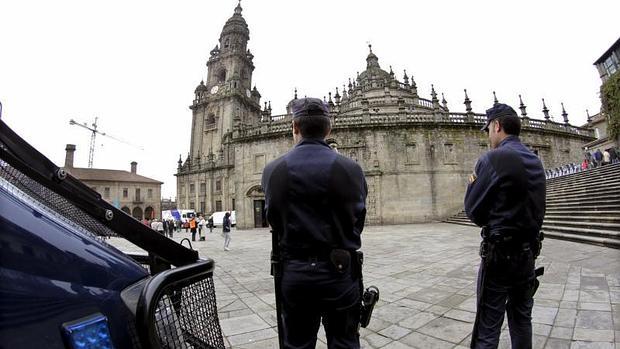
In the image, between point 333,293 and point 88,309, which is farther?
point 333,293

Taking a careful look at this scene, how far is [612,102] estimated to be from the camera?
2183 cm

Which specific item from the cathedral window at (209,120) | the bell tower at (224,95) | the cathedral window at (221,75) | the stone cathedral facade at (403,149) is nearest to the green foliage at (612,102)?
the stone cathedral facade at (403,149)

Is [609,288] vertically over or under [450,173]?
under

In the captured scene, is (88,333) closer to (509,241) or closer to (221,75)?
(509,241)

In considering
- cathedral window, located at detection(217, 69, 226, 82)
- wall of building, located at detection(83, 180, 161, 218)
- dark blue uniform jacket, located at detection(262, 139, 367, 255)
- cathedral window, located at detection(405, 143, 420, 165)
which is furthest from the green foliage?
wall of building, located at detection(83, 180, 161, 218)

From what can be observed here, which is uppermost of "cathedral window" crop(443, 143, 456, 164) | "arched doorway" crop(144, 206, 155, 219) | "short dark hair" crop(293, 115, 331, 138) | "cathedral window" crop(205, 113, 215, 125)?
"cathedral window" crop(205, 113, 215, 125)

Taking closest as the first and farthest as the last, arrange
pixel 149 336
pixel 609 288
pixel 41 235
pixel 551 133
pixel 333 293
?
pixel 41 235 < pixel 149 336 < pixel 333 293 < pixel 609 288 < pixel 551 133

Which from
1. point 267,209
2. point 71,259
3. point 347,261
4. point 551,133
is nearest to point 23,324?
point 71,259

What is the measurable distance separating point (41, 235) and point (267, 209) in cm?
105

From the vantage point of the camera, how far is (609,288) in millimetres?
4273

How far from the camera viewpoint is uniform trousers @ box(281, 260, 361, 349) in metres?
1.55

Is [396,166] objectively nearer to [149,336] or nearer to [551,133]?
[551,133]

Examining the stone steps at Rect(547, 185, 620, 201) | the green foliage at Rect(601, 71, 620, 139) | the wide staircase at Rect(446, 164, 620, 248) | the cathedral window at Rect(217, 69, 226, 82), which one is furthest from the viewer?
the cathedral window at Rect(217, 69, 226, 82)

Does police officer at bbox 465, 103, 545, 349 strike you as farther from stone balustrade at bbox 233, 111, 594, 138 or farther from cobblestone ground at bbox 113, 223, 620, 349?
stone balustrade at bbox 233, 111, 594, 138
